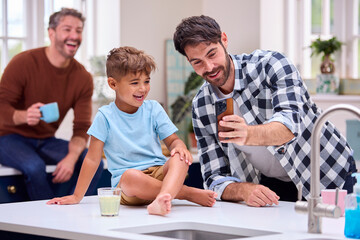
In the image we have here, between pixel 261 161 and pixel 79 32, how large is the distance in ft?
6.47

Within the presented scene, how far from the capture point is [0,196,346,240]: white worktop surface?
1606 millimetres

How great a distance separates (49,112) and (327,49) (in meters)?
2.33

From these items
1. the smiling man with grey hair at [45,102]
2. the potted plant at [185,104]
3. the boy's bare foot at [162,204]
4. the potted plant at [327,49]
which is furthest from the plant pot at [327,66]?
the boy's bare foot at [162,204]

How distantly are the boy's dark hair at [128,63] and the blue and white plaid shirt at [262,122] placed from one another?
274 millimetres

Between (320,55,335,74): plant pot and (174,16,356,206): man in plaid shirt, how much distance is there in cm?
254

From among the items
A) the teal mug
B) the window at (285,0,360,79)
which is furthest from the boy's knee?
the window at (285,0,360,79)

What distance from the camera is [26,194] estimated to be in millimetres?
3754

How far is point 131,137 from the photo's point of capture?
2182 millimetres

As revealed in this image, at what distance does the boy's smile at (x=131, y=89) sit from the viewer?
2172 mm

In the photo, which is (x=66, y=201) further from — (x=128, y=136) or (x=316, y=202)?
(x=316, y=202)

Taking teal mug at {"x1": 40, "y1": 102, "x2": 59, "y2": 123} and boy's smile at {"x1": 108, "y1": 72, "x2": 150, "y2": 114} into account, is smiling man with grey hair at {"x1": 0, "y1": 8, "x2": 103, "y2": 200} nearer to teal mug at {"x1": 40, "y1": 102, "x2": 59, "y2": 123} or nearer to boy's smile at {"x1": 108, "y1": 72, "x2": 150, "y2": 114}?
teal mug at {"x1": 40, "y1": 102, "x2": 59, "y2": 123}

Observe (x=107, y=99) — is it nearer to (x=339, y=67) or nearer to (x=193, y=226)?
(x=339, y=67)

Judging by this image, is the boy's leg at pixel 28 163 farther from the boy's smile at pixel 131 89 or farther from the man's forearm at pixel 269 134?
the man's forearm at pixel 269 134

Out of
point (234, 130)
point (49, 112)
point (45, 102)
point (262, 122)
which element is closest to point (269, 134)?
point (234, 130)
